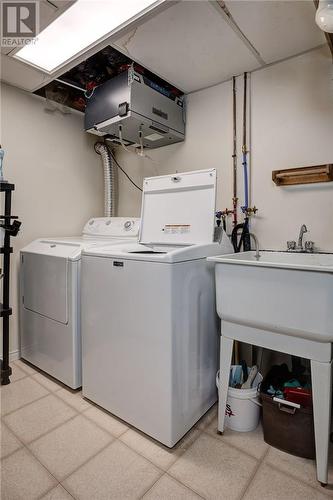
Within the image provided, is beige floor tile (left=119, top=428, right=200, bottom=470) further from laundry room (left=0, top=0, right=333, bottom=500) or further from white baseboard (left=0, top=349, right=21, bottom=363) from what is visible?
white baseboard (left=0, top=349, right=21, bottom=363)

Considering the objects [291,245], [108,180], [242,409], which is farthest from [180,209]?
[242,409]

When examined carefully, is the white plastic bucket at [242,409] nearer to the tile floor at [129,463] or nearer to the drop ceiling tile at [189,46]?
the tile floor at [129,463]

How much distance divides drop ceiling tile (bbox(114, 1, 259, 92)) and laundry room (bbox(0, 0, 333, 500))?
0.01 meters

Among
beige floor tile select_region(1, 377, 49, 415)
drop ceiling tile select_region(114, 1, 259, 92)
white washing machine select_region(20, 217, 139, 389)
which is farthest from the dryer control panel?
beige floor tile select_region(1, 377, 49, 415)

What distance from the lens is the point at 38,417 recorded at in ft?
5.57

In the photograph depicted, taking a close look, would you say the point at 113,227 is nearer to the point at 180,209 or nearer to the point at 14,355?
the point at 180,209

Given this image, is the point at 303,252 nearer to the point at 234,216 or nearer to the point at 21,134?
the point at 234,216

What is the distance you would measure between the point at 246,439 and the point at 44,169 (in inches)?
105

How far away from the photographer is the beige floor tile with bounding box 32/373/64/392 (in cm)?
202

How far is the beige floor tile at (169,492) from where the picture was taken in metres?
1.17

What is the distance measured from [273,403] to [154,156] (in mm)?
2316

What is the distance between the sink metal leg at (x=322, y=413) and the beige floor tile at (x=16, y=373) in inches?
81.9

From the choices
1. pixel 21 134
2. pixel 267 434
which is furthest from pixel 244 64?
pixel 267 434

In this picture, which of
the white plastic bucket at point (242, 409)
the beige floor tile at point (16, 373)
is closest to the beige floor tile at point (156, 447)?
the white plastic bucket at point (242, 409)
